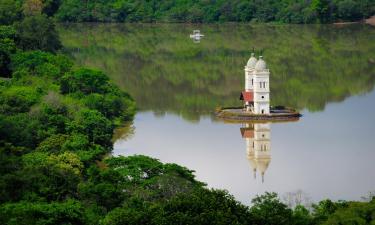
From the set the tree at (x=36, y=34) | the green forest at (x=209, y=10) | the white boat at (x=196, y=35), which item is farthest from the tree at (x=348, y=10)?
the tree at (x=36, y=34)

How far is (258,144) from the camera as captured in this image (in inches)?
1048

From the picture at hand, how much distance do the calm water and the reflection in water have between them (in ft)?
0.31

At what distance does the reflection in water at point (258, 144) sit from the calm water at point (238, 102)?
3.7 inches

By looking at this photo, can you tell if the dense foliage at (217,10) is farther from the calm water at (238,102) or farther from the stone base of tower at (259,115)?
the stone base of tower at (259,115)

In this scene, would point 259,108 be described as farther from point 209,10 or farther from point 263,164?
point 209,10

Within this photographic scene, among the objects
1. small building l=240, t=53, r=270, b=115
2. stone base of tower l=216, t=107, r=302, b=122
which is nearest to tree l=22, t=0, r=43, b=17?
stone base of tower l=216, t=107, r=302, b=122

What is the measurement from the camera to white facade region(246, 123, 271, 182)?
24.1 metres

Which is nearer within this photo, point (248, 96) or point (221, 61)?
point (248, 96)

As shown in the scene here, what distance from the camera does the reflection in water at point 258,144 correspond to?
24.2m

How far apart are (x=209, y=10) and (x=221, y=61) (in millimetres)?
26348

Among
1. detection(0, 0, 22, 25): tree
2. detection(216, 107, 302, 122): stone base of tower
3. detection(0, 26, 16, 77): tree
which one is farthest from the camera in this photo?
detection(0, 0, 22, 25): tree

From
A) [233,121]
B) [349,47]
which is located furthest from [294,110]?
[349,47]

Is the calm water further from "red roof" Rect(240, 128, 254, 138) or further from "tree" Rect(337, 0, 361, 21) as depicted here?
"tree" Rect(337, 0, 361, 21)

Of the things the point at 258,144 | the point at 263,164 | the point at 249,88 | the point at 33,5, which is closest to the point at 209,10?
the point at 33,5
